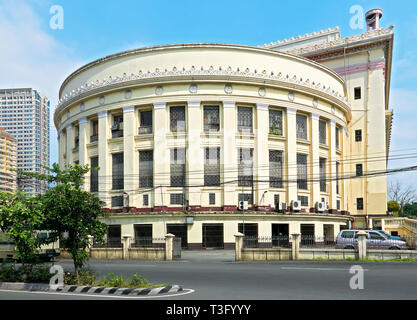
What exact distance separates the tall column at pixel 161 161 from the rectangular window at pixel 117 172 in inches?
141

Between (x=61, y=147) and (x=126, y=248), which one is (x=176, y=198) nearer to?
(x=126, y=248)

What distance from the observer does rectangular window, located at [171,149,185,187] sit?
112ft

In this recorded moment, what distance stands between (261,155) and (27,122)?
92.9m

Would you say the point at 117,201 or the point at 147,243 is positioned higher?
the point at 117,201

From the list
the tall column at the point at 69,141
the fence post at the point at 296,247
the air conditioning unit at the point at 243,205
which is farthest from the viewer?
the tall column at the point at 69,141

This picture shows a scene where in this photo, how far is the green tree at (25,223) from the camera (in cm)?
1415

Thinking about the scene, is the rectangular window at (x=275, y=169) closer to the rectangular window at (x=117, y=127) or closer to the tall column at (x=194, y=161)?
the tall column at (x=194, y=161)

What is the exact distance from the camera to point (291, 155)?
35969mm

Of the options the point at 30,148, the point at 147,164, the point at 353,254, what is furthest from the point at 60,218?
the point at 30,148

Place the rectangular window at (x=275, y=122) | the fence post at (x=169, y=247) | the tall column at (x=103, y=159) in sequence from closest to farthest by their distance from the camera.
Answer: the fence post at (x=169, y=247)
the rectangular window at (x=275, y=122)
the tall column at (x=103, y=159)

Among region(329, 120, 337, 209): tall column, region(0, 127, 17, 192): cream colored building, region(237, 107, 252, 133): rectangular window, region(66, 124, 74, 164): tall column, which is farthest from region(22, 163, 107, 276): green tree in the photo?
region(0, 127, 17, 192): cream colored building

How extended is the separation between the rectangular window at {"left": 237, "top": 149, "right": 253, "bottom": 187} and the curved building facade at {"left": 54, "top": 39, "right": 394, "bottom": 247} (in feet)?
0.26

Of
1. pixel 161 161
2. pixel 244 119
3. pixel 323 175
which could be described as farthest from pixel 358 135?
pixel 161 161

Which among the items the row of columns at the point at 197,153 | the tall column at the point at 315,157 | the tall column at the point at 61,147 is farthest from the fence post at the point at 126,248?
the tall column at the point at 61,147
